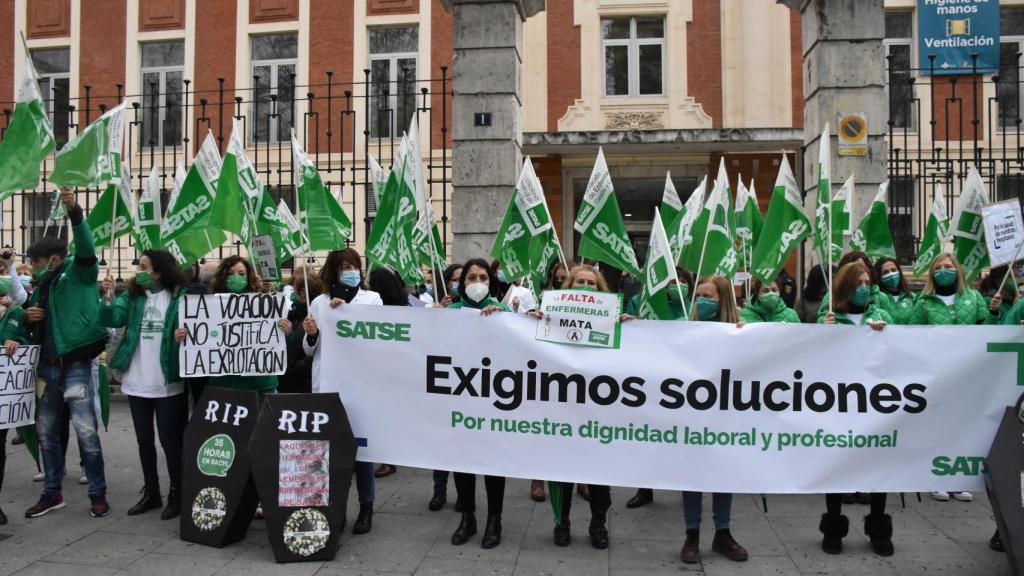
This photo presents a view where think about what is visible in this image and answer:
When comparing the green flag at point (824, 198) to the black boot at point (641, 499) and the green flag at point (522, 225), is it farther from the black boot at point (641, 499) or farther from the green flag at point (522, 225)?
the black boot at point (641, 499)

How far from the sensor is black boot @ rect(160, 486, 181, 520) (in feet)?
18.5

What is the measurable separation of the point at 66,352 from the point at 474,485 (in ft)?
10.1

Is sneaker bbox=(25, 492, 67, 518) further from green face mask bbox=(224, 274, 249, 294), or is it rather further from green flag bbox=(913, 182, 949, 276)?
green flag bbox=(913, 182, 949, 276)

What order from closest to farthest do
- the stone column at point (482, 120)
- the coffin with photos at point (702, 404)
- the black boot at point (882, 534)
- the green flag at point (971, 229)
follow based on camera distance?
the coffin with photos at point (702, 404) < the black boot at point (882, 534) < the green flag at point (971, 229) < the stone column at point (482, 120)

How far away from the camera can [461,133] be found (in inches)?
356

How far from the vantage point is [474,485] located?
17.2ft

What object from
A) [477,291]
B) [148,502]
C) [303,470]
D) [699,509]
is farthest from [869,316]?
[148,502]

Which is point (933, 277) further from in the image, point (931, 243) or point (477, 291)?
point (477, 291)

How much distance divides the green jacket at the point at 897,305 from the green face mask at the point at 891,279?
8 centimetres

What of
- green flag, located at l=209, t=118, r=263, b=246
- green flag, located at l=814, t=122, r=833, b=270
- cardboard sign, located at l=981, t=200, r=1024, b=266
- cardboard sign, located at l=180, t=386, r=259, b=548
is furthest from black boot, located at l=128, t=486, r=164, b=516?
cardboard sign, located at l=981, t=200, r=1024, b=266

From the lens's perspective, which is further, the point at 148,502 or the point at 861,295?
the point at 148,502

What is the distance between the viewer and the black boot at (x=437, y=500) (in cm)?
598

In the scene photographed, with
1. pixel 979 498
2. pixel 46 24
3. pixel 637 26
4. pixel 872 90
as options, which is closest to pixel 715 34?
pixel 637 26

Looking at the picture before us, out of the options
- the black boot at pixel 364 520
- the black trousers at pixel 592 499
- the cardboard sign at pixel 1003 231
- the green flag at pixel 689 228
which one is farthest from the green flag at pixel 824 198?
the black boot at pixel 364 520
